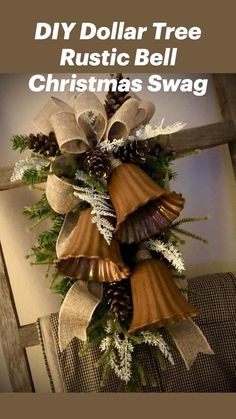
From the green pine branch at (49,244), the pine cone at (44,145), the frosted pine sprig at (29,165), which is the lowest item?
the green pine branch at (49,244)

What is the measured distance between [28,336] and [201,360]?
400mm

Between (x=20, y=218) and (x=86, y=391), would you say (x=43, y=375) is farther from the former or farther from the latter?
(x=20, y=218)

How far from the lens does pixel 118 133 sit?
806 millimetres

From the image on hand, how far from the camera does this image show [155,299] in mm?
720

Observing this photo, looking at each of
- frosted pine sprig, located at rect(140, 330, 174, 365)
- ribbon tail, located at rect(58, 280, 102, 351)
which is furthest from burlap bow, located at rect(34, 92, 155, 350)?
frosted pine sprig, located at rect(140, 330, 174, 365)

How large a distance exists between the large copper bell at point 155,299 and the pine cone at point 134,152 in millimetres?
190

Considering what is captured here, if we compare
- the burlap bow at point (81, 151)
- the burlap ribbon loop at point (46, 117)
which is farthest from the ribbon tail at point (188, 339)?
the burlap ribbon loop at point (46, 117)

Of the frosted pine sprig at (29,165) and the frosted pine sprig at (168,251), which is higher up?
the frosted pine sprig at (29,165)

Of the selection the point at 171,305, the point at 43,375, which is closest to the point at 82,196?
the point at 171,305

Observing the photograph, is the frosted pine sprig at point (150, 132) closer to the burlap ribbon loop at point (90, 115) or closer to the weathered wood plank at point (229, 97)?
the burlap ribbon loop at point (90, 115)

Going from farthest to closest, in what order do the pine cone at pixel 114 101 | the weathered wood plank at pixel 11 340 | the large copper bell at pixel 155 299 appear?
1. the weathered wood plank at pixel 11 340
2. the pine cone at pixel 114 101
3. the large copper bell at pixel 155 299

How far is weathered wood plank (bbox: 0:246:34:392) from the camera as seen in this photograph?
0.97m

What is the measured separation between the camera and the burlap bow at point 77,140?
758 mm

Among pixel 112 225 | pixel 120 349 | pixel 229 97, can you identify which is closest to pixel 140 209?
pixel 112 225
